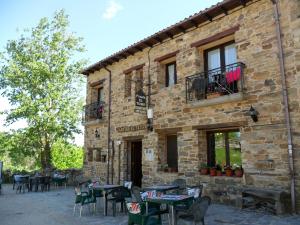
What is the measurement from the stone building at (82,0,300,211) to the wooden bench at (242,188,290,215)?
29cm

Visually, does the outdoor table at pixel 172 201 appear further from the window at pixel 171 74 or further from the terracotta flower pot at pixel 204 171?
the window at pixel 171 74

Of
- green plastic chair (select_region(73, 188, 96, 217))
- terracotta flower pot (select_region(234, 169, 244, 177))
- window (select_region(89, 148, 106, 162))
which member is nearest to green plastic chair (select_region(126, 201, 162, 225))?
green plastic chair (select_region(73, 188, 96, 217))

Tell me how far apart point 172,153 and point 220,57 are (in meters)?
3.63

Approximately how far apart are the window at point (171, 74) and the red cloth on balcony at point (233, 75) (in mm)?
2606

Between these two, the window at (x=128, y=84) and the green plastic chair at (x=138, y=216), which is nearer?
the green plastic chair at (x=138, y=216)

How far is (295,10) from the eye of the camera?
6891 mm

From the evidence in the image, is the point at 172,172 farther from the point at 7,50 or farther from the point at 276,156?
the point at 7,50

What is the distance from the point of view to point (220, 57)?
8.84m

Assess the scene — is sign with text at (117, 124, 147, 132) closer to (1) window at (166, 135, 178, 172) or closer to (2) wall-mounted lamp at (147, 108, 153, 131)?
(2) wall-mounted lamp at (147, 108, 153, 131)

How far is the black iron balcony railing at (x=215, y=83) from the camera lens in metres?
7.85

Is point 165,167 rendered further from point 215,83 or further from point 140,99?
point 215,83

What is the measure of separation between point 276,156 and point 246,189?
1.09 metres

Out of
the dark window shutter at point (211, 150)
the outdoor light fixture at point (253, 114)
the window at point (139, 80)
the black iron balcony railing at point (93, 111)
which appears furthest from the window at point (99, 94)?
the outdoor light fixture at point (253, 114)

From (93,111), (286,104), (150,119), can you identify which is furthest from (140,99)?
(286,104)
